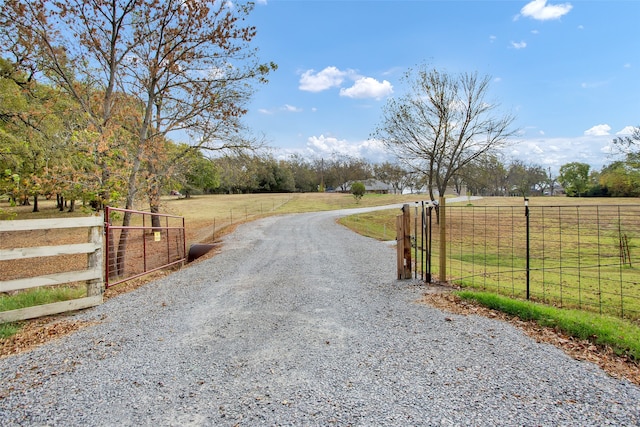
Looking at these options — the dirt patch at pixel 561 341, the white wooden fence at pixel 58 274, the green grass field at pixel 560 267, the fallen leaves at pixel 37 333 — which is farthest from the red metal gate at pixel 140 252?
the green grass field at pixel 560 267

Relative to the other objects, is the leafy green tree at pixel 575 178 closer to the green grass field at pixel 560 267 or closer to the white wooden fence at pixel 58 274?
the green grass field at pixel 560 267

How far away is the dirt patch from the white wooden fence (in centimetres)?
508

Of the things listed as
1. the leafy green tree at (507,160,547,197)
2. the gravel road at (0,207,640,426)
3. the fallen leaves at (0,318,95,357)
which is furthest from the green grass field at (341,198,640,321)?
the leafy green tree at (507,160,547,197)

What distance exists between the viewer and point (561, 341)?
4.02 m

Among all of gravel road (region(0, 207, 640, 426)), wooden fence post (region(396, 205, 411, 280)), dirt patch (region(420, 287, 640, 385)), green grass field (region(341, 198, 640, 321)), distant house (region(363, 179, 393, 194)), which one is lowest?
green grass field (region(341, 198, 640, 321))

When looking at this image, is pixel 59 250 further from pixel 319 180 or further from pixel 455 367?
pixel 319 180

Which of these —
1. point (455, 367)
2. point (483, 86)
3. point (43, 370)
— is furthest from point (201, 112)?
point (483, 86)

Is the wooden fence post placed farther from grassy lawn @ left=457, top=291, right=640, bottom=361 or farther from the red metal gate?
the red metal gate

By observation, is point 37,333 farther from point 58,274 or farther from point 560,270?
point 560,270

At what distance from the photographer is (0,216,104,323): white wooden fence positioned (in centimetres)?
461

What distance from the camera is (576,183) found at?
221 feet

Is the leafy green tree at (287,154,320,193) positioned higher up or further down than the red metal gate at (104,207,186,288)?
higher up

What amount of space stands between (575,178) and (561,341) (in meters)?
83.6

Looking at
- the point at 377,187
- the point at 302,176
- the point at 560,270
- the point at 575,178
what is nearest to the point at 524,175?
the point at 575,178
